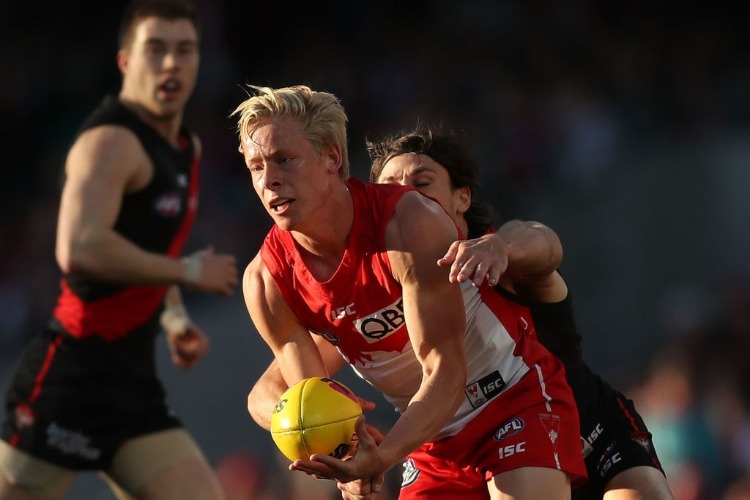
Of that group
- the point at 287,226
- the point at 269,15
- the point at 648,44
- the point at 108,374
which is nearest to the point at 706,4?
the point at 648,44

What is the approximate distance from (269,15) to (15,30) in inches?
123

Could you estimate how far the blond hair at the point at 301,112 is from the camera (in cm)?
495

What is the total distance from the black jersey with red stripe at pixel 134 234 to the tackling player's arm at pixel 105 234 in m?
0.15

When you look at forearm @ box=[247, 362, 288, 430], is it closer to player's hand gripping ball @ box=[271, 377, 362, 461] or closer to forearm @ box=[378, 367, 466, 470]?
player's hand gripping ball @ box=[271, 377, 362, 461]

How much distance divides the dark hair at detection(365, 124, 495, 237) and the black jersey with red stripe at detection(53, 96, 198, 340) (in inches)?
57.4

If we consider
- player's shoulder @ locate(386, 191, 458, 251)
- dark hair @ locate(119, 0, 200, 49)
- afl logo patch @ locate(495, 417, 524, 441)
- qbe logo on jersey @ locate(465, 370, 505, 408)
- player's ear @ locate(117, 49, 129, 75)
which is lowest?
afl logo patch @ locate(495, 417, 524, 441)

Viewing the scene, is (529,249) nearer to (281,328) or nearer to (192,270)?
(281,328)

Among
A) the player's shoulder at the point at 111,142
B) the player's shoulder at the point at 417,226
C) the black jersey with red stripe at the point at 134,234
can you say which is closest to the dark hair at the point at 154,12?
the black jersey with red stripe at the point at 134,234

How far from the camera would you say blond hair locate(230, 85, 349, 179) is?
4.95 meters

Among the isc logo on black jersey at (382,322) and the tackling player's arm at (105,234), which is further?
the tackling player's arm at (105,234)

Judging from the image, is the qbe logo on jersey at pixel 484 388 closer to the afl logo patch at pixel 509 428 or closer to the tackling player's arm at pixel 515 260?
the afl logo patch at pixel 509 428

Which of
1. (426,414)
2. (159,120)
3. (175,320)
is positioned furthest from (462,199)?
(175,320)

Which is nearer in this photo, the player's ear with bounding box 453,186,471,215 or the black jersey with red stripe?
the player's ear with bounding box 453,186,471,215

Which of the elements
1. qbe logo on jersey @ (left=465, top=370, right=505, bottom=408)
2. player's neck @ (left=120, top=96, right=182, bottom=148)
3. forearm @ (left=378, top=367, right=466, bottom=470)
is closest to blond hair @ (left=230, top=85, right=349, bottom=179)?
forearm @ (left=378, top=367, right=466, bottom=470)
